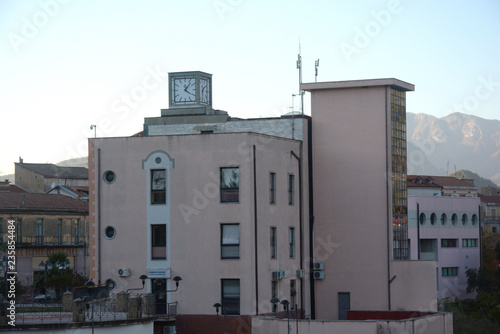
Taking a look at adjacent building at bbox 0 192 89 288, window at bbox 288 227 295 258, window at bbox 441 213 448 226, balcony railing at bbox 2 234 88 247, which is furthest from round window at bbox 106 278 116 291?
window at bbox 441 213 448 226

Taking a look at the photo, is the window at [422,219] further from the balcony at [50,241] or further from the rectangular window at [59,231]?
the rectangular window at [59,231]

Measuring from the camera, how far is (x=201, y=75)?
52938 mm

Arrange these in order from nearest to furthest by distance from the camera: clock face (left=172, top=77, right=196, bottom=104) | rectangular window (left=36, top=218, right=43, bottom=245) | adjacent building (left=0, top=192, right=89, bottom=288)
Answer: clock face (left=172, top=77, right=196, bottom=104) < adjacent building (left=0, top=192, right=89, bottom=288) < rectangular window (left=36, top=218, right=43, bottom=245)

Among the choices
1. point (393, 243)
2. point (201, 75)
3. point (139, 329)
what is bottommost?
point (139, 329)

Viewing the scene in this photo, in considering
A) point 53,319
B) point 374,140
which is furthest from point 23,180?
point 53,319

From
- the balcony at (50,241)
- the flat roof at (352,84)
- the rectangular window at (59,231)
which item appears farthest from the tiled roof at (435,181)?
the flat roof at (352,84)

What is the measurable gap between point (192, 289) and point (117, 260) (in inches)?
159

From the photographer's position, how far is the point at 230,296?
4381 centimetres

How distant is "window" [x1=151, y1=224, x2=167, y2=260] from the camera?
44938mm

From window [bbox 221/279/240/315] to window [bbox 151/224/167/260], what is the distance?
3.23m

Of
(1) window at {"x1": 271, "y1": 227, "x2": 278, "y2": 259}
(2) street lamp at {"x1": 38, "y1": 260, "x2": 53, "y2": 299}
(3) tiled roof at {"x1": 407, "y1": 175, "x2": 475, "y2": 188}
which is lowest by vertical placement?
(2) street lamp at {"x1": 38, "y1": 260, "x2": 53, "y2": 299}

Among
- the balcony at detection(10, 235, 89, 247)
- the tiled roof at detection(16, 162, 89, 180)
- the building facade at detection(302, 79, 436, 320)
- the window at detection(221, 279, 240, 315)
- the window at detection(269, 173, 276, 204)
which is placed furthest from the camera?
the tiled roof at detection(16, 162, 89, 180)

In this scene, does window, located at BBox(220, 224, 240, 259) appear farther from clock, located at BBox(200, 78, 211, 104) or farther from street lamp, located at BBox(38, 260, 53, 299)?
street lamp, located at BBox(38, 260, 53, 299)

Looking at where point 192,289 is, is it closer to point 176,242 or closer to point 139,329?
point 176,242
